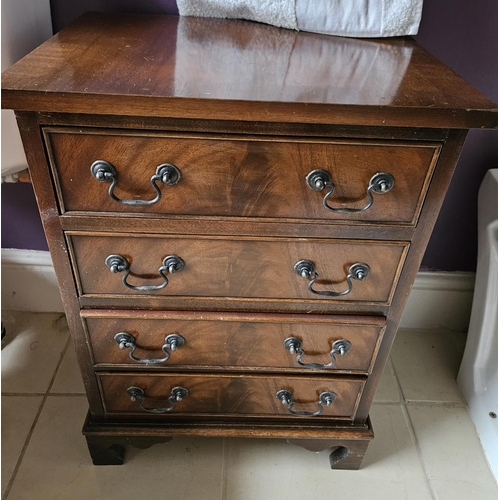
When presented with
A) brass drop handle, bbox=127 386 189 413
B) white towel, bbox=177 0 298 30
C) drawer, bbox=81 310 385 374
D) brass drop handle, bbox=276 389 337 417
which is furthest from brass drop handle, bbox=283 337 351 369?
white towel, bbox=177 0 298 30

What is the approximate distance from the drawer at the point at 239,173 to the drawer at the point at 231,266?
0.18 feet

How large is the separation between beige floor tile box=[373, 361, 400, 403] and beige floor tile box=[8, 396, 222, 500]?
1.47 feet

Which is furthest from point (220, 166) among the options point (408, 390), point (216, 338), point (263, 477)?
point (408, 390)

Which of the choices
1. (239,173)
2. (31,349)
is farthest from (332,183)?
(31,349)

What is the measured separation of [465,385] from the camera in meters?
1.27

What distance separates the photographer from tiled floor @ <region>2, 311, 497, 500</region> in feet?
3.42

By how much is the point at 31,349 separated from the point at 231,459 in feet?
2.12

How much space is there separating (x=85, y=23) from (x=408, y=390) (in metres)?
1.16

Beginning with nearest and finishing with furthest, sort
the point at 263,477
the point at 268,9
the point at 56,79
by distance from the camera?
the point at 56,79 < the point at 268,9 < the point at 263,477

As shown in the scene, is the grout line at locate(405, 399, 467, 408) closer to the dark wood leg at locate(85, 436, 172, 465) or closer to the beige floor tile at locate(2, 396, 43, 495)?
the dark wood leg at locate(85, 436, 172, 465)

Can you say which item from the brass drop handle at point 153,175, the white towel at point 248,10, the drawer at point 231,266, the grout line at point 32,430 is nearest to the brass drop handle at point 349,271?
the drawer at point 231,266

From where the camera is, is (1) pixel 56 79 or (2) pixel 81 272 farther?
(2) pixel 81 272

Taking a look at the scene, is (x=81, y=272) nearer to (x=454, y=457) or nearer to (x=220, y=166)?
(x=220, y=166)

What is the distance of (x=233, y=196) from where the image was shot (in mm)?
680
